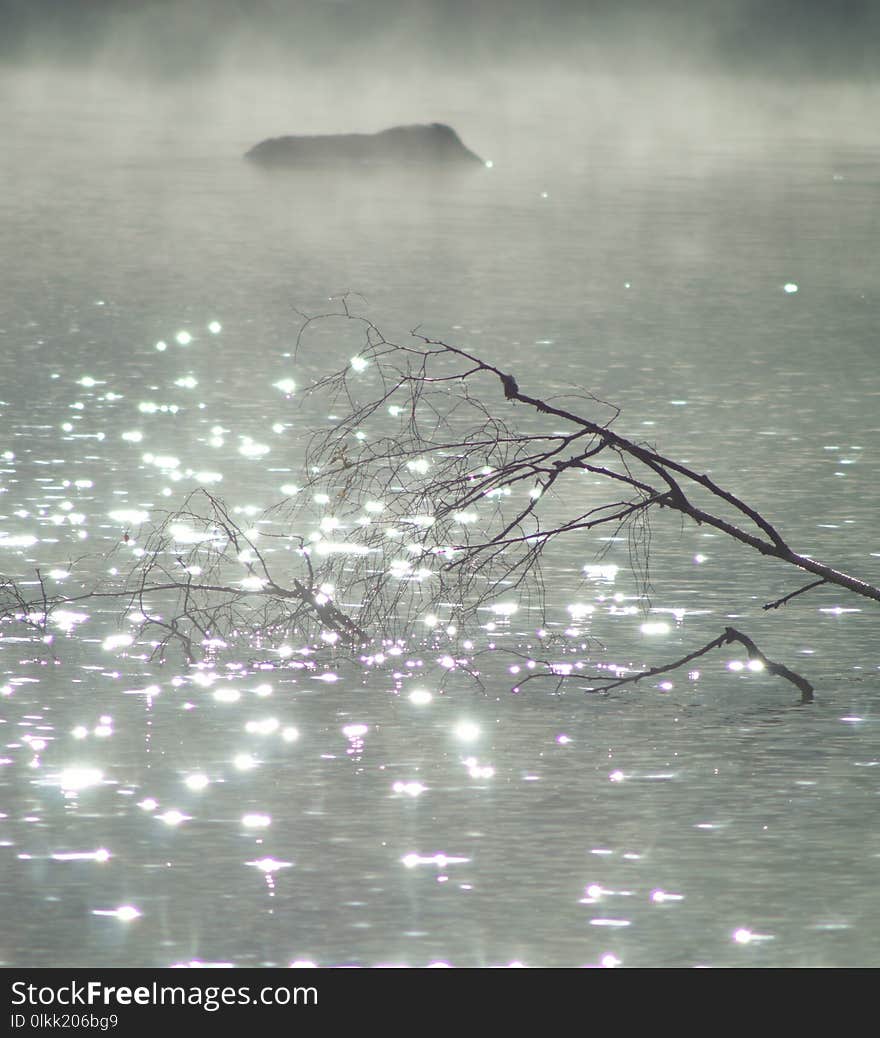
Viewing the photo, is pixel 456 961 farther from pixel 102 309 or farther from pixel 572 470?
pixel 102 309

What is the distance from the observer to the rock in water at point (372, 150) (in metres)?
154

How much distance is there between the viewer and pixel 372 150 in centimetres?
15788

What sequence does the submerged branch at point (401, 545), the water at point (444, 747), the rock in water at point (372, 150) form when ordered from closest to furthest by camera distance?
the water at point (444, 747) < the submerged branch at point (401, 545) < the rock in water at point (372, 150)

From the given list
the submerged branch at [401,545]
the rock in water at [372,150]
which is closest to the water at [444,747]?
the submerged branch at [401,545]

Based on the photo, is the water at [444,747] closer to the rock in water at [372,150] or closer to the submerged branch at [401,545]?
the submerged branch at [401,545]

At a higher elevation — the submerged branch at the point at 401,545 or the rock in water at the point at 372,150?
the rock in water at the point at 372,150

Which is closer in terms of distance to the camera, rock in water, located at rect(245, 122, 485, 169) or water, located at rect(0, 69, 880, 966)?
water, located at rect(0, 69, 880, 966)

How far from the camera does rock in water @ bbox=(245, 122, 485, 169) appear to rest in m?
154

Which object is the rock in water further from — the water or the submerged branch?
the submerged branch

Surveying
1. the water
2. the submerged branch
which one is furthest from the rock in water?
Result: the submerged branch

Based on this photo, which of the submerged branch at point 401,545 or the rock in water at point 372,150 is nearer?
the submerged branch at point 401,545

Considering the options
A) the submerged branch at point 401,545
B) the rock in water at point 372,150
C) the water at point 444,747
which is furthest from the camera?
the rock in water at point 372,150

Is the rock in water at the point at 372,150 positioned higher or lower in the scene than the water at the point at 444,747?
higher

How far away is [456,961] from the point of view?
28.1 feet
